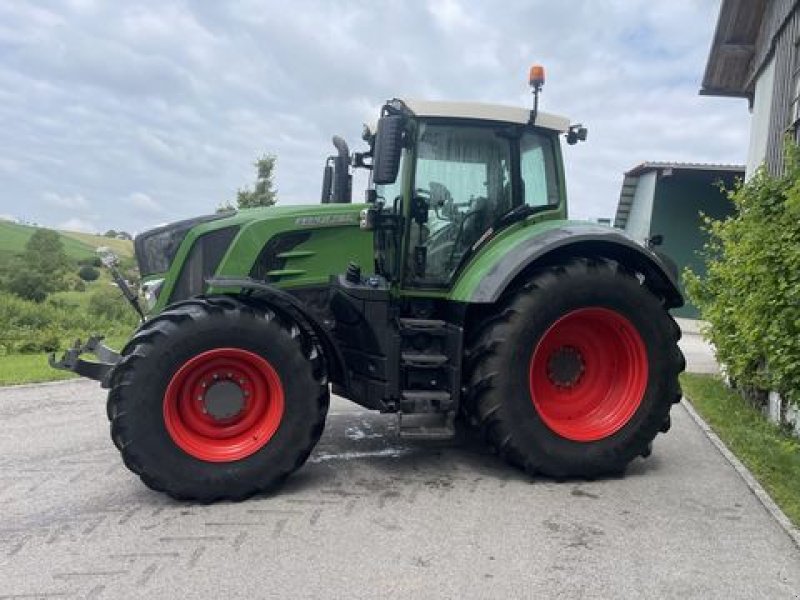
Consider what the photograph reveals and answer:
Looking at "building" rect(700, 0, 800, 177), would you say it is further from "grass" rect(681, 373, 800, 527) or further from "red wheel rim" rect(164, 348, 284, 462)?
"red wheel rim" rect(164, 348, 284, 462)

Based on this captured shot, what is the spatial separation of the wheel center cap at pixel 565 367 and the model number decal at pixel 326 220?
5.37ft

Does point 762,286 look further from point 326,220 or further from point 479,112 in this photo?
point 326,220

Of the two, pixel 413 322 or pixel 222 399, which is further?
pixel 413 322

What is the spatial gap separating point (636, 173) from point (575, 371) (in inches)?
707

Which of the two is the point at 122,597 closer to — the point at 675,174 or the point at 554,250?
the point at 554,250

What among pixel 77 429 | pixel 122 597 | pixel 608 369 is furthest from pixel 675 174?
pixel 122 597

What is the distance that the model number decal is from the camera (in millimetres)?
4668

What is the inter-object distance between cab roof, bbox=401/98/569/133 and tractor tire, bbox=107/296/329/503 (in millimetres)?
1659

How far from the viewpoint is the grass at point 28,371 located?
843 cm

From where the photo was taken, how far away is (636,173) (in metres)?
21.3

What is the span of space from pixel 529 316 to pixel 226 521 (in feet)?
7.02

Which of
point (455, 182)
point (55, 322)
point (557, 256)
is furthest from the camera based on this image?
point (55, 322)

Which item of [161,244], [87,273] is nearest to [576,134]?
[161,244]

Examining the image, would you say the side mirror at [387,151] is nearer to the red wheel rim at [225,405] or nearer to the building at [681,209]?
the red wheel rim at [225,405]
